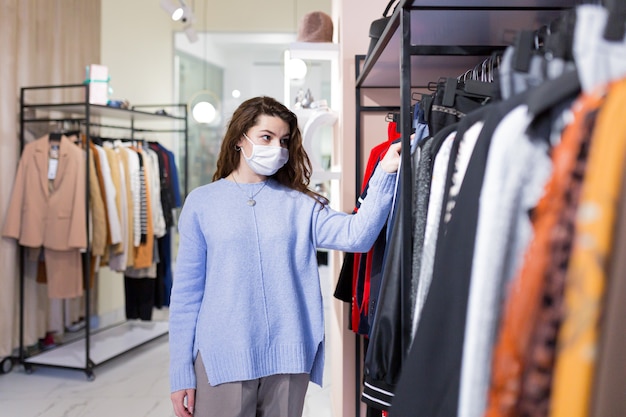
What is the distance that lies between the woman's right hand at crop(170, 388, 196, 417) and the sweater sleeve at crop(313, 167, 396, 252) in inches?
22.4

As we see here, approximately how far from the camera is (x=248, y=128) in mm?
1771

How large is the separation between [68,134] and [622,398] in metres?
3.84

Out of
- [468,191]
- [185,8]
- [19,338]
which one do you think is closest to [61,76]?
[185,8]

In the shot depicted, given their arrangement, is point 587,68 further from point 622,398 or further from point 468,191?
point 622,398

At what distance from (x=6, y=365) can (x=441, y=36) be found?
11.9 feet

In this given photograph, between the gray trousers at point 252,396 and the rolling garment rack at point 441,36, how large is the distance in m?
0.69

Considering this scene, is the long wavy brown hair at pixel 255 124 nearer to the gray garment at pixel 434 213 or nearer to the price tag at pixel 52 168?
the gray garment at pixel 434 213

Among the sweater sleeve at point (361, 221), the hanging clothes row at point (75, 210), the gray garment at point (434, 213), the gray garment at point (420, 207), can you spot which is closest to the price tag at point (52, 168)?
the hanging clothes row at point (75, 210)

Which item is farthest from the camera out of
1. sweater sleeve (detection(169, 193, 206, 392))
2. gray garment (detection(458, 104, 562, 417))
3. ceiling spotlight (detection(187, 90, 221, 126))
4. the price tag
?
ceiling spotlight (detection(187, 90, 221, 126))

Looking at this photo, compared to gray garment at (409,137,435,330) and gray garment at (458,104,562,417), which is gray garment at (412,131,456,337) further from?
gray garment at (458,104,562,417)

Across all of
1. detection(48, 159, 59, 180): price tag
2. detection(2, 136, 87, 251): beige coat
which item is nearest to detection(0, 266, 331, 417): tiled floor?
detection(2, 136, 87, 251): beige coat

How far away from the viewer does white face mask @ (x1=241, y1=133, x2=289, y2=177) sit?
1.73 m

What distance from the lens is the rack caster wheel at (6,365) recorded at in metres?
3.80

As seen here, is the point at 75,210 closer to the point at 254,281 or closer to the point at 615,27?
the point at 254,281
